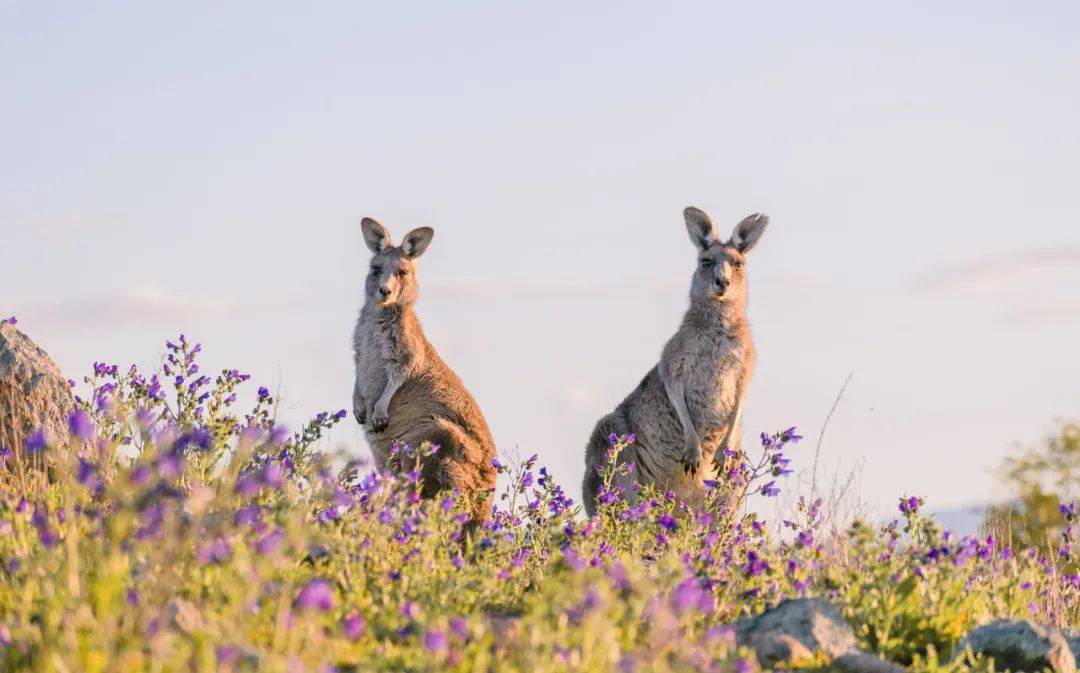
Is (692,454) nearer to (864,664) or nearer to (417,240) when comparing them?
(417,240)

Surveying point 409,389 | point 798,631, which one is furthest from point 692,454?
point 798,631

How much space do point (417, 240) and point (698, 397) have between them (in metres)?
2.60

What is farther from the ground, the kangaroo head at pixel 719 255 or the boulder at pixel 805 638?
the kangaroo head at pixel 719 255

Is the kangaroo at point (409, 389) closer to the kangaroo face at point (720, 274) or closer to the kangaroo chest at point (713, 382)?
the kangaroo chest at point (713, 382)

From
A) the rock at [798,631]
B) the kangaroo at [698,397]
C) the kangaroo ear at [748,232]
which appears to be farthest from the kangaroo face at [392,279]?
the rock at [798,631]

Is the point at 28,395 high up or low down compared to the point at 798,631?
up

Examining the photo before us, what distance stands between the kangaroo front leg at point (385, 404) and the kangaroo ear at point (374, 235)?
1.11 metres

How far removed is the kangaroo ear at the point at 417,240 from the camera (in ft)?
36.6

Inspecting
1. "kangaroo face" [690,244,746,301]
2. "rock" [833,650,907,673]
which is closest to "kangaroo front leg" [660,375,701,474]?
"kangaroo face" [690,244,746,301]

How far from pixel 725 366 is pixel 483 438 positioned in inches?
82.1

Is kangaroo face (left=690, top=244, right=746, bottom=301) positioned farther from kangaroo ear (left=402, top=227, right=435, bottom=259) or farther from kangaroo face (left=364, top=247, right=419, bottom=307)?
kangaroo face (left=364, top=247, right=419, bottom=307)

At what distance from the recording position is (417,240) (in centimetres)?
1120

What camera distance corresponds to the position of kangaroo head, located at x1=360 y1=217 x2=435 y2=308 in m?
11.1

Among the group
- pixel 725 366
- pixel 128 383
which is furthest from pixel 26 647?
pixel 725 366
